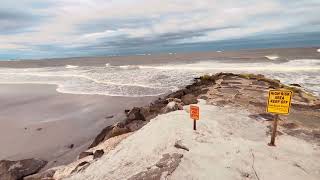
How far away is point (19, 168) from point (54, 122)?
5988mm

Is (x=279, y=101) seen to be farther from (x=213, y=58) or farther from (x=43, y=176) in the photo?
(x=213, y=58)

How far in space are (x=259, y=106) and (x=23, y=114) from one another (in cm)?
1179

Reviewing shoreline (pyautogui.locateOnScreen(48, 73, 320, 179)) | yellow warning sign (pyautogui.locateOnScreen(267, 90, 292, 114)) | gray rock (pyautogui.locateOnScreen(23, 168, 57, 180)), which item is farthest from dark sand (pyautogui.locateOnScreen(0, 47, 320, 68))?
gray rock (pyautogui.locateOnScreen(23, 168, 57, 180))

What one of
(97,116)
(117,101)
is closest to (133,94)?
(117,101)

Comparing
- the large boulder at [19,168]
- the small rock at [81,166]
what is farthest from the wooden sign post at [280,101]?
the large boulder at [19,168]

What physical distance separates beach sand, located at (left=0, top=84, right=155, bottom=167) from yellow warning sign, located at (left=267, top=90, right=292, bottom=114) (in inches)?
250

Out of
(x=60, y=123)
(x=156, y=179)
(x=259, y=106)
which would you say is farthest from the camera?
(x=60, y=123)

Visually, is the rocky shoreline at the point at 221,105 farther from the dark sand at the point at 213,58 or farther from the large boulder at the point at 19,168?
the dark sand at the point at 213,58

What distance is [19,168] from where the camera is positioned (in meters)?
9.59

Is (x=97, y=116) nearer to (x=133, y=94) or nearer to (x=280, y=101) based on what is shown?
(x=133, y=94)

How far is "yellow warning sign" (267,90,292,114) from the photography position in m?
7.63

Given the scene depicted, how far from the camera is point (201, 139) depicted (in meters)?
8.23

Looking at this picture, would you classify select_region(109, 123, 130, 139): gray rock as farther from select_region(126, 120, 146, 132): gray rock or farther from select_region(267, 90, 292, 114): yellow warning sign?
select_region(267, 90, 292, 114): yellow warning sign

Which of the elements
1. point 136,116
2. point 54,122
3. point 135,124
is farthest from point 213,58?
point 135,124
